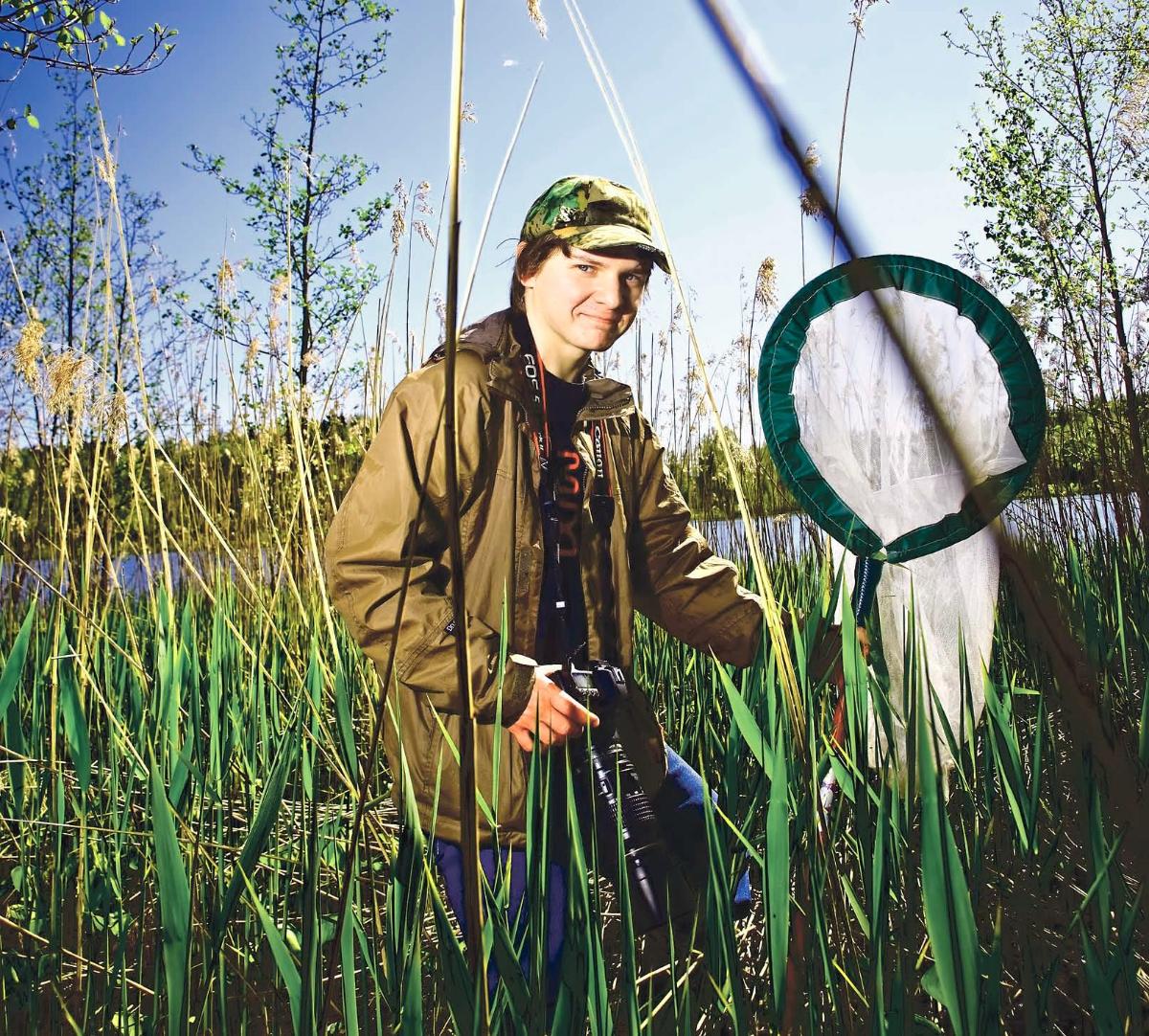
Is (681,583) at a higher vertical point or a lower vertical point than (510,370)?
lower

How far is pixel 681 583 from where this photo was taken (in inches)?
48.3

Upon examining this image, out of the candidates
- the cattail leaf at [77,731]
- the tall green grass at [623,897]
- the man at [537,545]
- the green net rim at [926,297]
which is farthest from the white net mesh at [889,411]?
the cattail leaf at [77,731]

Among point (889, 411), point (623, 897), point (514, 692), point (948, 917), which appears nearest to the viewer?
point (948, 917)

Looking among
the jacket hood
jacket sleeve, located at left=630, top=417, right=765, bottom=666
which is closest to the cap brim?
the jacket hood

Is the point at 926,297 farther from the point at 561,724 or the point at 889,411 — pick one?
the point at 561,724

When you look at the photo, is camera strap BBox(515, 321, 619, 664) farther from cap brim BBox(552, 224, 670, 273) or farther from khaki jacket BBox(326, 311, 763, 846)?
cap brim BBox(552, 224, 670, 273)

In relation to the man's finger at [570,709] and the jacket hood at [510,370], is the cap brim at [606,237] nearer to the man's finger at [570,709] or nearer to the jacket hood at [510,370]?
the jacket hood at [510,370]

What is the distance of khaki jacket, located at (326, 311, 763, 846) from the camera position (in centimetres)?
95

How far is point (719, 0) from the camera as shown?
0.25 metres

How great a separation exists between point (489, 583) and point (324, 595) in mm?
205

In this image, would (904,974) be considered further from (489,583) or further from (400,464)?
(400,464)

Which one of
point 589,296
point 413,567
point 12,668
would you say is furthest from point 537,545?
point 12,668

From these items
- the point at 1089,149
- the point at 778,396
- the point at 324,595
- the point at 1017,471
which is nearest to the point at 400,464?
the point at 324,595

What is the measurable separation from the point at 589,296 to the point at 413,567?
16.4 inches
